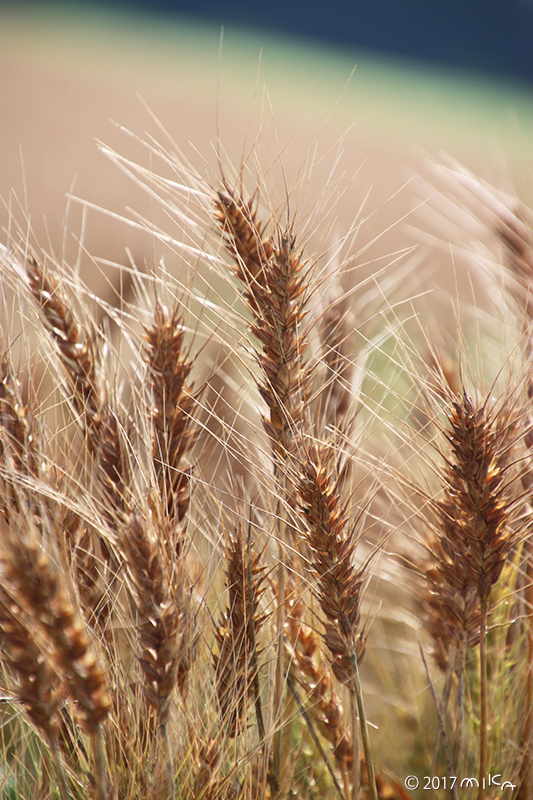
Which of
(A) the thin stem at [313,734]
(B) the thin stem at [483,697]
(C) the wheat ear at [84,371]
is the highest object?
(C) the wheat ear at [84,371]

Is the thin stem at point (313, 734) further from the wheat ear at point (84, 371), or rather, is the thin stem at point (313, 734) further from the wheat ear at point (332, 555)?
the wheat ear at point (84, 371)

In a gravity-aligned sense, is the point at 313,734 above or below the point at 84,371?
below

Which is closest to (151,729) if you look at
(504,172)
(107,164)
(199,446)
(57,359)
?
(57,359)

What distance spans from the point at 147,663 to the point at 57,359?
0.87 feet

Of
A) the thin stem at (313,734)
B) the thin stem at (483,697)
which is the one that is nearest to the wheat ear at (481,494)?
the thin stem at (483,697)

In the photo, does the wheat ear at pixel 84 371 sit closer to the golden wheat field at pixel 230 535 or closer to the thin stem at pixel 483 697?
the golden wheat field at pixel 230 535

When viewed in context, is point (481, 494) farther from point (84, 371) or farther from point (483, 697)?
point (84, 371)

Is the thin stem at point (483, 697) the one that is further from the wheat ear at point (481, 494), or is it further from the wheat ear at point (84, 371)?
the wheat ear at point (84, 371)

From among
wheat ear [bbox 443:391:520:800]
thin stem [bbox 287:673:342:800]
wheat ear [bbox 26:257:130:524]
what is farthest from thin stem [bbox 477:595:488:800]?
wheat ear [bbox 26:257:130:524]

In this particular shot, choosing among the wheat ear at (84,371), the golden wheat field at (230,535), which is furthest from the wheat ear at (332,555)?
the wheat ear at (84,371)

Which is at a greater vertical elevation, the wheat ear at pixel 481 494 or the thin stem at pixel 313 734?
the wheat ear at pixel 481 494

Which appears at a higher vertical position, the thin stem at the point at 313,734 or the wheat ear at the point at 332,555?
the wheat ear at the point at 332,555

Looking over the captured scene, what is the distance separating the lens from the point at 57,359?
49cm

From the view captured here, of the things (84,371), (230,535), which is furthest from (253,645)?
(84,371)
